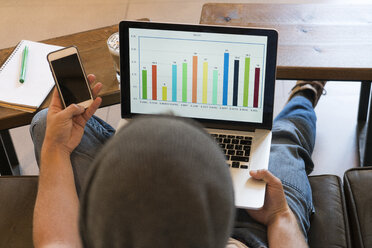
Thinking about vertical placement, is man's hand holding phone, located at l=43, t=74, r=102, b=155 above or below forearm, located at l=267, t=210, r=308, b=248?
above

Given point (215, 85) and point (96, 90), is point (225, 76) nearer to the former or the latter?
point (215, 85)

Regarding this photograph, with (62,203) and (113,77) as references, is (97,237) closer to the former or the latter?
(62,203)

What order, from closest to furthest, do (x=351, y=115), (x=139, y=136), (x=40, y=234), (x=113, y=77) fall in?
(x=139, y=136)
(x=40, y=234)
(x=113, y=77)
(x=351, y=115)

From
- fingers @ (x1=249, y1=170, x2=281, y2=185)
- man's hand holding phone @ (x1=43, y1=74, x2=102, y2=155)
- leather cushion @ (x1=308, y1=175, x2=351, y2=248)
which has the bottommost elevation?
leather cushion @ (x1=308, y1=175, x2=351, y2=248)

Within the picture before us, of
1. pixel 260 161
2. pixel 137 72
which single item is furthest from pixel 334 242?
pixel 137 72

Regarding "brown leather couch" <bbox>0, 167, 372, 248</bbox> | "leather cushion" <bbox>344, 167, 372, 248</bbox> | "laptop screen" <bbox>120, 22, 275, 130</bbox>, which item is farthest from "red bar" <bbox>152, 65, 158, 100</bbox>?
"leather cushion" <bbox>344, 167, 372, 248</bbox>

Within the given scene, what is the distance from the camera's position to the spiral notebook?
142cm

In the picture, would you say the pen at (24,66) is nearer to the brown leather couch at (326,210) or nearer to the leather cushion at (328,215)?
the brown leather couch at (326,210)

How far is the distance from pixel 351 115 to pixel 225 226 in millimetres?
1759

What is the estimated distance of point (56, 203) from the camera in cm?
113

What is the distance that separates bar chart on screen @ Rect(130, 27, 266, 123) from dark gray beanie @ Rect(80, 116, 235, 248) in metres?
0.74

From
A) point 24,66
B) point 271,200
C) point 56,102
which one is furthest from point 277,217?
point 24,66

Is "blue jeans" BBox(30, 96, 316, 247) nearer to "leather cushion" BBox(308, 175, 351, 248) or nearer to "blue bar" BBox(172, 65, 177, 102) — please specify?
A: "leather cushion" BBox(308, 175, 351, 248)

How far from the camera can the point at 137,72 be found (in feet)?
4.25
